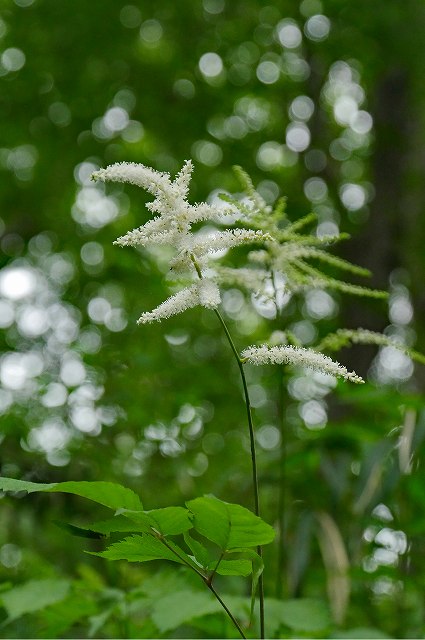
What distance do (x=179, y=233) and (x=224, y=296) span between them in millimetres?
4786

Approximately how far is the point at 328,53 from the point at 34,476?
4.34 m

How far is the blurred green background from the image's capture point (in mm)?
2574

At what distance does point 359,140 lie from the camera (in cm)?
802

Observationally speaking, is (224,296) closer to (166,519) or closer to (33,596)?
(33,596)

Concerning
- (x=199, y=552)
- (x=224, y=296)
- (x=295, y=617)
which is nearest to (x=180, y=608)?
(x=295, y=617)

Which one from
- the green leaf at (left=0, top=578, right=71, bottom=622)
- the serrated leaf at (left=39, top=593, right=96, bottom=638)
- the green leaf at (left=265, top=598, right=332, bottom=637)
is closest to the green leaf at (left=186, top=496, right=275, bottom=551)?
the green leaf at (left=265, top=598, right=332, bottom=637)

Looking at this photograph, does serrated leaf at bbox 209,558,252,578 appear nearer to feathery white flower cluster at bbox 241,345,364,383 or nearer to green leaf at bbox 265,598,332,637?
feathery white flower cluster at bbox 241,345,364,383

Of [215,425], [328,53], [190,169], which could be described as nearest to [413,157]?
[328,53]

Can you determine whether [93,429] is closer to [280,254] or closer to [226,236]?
[280,254]

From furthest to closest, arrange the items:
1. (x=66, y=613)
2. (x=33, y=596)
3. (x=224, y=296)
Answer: (x=224, y=296), (x=66, y=613), (x=33, y=596)

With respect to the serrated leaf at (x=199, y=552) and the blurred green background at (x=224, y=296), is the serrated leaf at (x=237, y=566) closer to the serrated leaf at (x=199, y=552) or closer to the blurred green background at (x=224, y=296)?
the serrated leaf at (x=199, y=552)

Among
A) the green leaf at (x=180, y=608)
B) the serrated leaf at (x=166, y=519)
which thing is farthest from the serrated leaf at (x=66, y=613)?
the serrated leaf at (x=166, y=519)

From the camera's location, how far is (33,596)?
6.11ft

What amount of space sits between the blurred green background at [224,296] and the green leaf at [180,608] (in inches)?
5.8
